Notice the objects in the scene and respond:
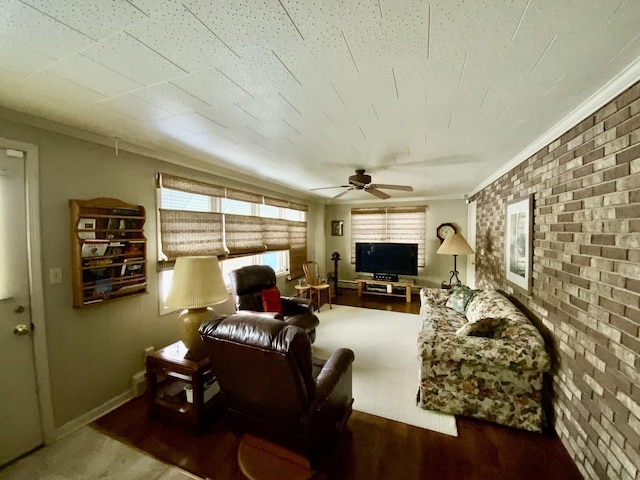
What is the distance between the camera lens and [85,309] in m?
2.05

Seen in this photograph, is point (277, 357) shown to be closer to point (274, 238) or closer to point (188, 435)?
point (188, 435)

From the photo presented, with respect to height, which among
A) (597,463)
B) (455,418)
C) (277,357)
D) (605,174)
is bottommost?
(455,418)

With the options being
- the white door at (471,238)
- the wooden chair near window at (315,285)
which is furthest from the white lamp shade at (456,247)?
the wooden chair near window at (315,285)

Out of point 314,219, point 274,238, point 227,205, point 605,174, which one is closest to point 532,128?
point 605,174

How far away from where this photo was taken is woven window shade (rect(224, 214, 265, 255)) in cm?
354

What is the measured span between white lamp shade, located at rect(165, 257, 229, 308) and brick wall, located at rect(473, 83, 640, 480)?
2.49m

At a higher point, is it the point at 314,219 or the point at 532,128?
the point at 532,128

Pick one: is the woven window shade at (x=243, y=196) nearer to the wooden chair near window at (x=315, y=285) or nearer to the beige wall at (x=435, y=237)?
the wooden chair near window at (x=315, y=285)

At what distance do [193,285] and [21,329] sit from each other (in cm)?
111

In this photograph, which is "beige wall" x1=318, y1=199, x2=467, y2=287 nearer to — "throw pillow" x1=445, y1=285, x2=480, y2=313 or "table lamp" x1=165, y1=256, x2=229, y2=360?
"throw pillow" x1=445, y1=285, x2=480, y2=313

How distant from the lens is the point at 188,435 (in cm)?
191

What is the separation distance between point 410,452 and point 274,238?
11.5ft

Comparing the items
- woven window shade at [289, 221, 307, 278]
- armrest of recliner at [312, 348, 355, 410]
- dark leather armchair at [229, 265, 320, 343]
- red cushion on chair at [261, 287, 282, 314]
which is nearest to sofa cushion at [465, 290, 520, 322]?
armrest of recliner at [312, 348, 355, 410]

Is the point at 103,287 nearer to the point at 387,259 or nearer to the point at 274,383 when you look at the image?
the point at 274,383
